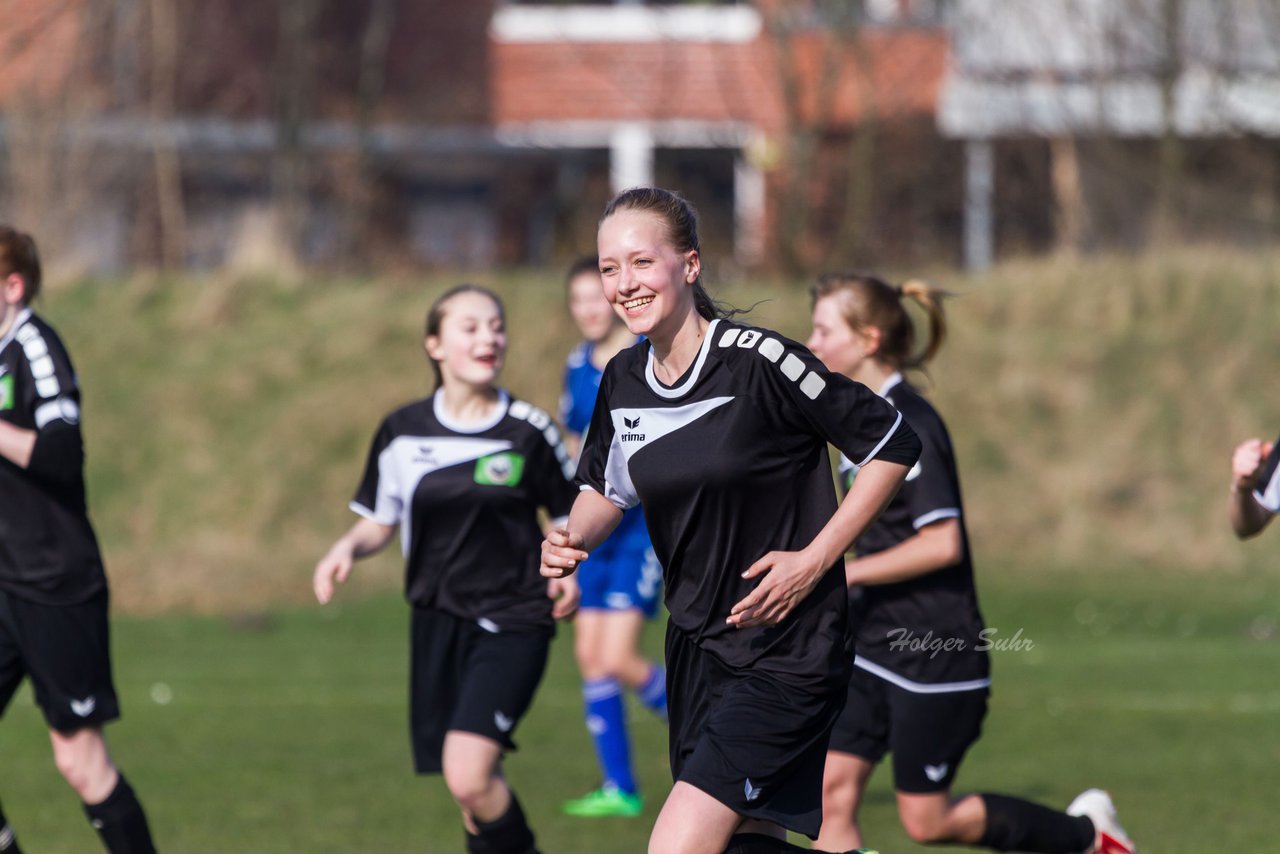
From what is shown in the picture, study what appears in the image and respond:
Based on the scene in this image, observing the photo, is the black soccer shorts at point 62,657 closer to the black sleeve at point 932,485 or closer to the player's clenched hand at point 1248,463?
the black sleeve at point 932,485

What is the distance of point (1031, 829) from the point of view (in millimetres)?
5664

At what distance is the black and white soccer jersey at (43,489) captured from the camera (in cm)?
537

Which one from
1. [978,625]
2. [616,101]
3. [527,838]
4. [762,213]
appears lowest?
[527,838]

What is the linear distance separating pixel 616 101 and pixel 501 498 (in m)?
16.8

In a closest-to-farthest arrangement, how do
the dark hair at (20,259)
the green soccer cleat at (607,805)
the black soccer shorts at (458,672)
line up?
the dark hair at (20,259), the black soccer shorts at (458,672), the green soccer cleat at (607,805)

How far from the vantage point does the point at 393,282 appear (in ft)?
60.4

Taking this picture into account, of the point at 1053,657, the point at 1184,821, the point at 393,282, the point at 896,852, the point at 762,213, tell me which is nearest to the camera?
the point at 896,852

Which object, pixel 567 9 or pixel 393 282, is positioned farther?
pixel 567 9

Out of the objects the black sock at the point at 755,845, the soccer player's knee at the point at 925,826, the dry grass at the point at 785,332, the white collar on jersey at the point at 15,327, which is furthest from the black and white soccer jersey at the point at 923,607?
the dry grass at the point at 785,332

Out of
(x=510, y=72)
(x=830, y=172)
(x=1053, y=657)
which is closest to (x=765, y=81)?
(x=830, y=172)

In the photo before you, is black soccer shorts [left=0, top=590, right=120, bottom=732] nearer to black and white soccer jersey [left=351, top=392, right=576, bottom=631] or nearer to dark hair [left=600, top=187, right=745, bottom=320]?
black and white soccer jersey [left=351, top=392, right=576, bottom=631]

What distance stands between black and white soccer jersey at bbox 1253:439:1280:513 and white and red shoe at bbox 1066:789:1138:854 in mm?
1275

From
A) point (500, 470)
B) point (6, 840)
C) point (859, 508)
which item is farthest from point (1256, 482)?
point (6, 840)

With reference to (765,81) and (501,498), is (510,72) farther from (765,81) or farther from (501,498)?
(501,498)
